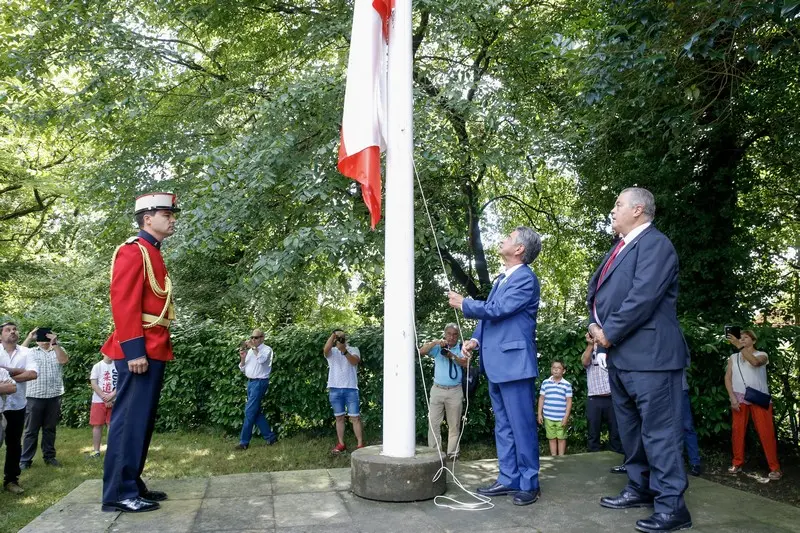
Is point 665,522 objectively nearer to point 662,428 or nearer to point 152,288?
point 662,428

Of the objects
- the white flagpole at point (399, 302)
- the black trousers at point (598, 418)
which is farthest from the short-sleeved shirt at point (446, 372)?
the white flagpole at point (399, 302)

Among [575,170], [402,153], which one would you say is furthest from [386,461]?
[575,170]

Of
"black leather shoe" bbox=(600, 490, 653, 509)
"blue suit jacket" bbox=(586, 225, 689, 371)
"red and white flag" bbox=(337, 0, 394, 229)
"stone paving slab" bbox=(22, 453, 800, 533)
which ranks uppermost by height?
"red and white flag" bbox=(337, 0, 394, 229)

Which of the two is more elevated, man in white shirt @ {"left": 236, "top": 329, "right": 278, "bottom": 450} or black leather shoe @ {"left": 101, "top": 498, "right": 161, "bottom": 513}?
man in white shirt @ {"left": 236, "top": 329, "right": 278, "bottom": 450}

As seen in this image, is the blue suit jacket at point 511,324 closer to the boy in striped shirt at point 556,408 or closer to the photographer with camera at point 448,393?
the photographer with camera at point 448,393

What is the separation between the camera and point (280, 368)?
11555 mm

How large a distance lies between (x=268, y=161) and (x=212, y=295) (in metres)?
8.90

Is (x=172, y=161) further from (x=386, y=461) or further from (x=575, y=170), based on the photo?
(x=386, y=461)

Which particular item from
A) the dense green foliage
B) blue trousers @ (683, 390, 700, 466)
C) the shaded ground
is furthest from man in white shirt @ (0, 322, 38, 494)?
the shaded ground

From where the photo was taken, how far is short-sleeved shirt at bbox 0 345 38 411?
717 cm

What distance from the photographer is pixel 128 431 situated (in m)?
4.45

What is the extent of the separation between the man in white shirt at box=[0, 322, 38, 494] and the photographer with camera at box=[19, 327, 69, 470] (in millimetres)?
850

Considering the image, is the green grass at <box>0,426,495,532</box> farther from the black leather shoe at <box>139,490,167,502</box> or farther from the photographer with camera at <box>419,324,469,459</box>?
the black leather shoe at <box>139,490,167,502</box>

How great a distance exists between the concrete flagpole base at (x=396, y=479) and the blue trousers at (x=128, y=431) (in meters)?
1.44
